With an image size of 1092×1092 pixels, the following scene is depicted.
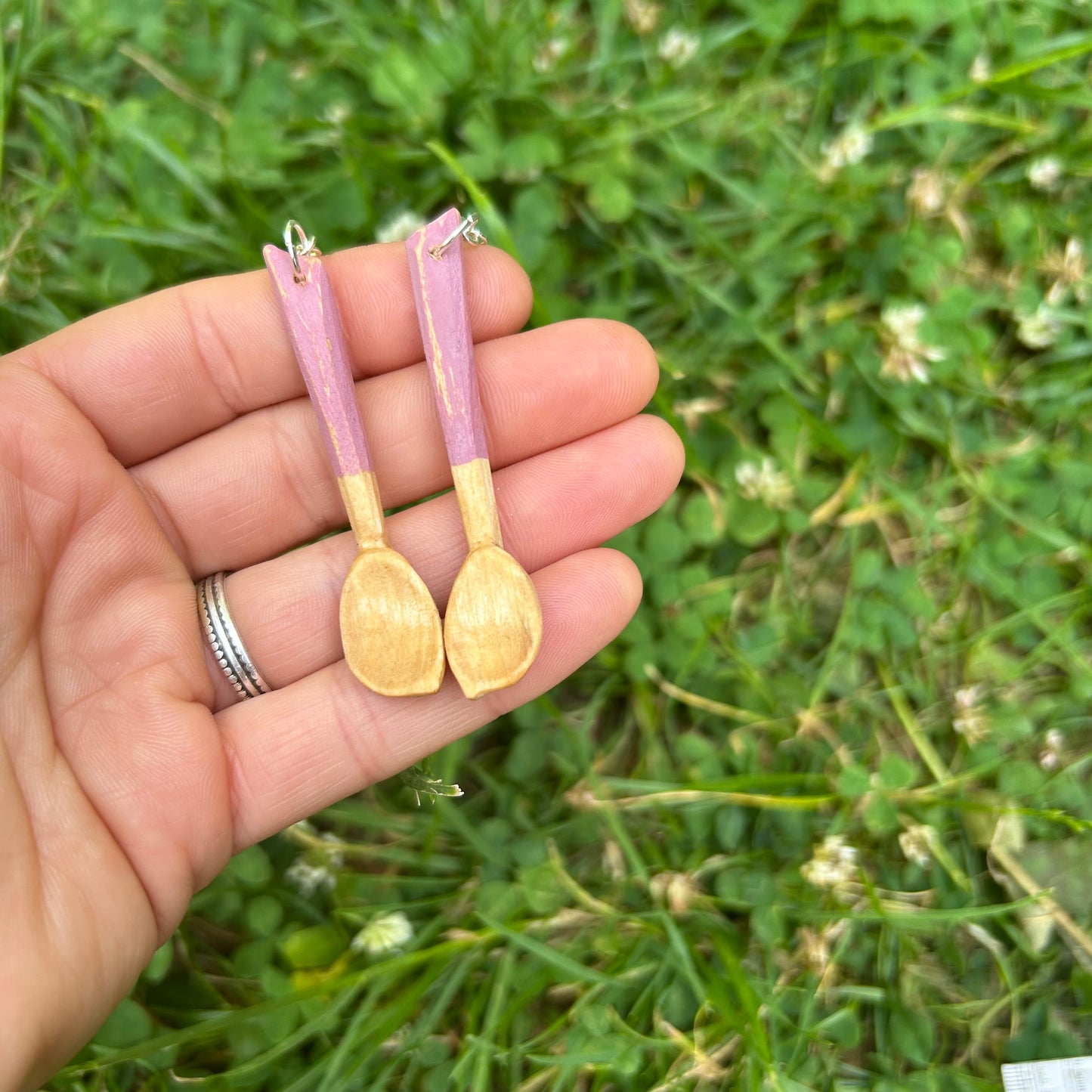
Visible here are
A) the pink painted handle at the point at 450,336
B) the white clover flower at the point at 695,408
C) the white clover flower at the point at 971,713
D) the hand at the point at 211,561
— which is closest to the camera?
the hand at the point at 211,561

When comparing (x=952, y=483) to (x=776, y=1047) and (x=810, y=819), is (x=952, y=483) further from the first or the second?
(x=776, y=1047)

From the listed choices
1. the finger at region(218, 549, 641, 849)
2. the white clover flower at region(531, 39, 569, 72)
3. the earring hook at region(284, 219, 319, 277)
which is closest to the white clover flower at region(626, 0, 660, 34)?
the white clover flower at region(531, 39, 569, 72)

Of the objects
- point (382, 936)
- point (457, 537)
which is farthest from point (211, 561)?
point (382, 936)

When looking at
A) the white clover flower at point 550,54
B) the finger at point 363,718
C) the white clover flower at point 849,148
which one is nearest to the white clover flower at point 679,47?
the white clover flower at point 550,54

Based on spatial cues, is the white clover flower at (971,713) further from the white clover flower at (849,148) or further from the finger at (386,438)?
the white clover flower at (849,148)

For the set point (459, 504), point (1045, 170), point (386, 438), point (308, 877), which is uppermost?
point (1045, 170)

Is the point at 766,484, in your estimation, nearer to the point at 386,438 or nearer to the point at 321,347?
the point at 386,438
